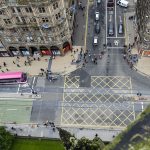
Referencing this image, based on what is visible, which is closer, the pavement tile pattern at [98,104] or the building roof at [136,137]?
the building roof at [136,137]

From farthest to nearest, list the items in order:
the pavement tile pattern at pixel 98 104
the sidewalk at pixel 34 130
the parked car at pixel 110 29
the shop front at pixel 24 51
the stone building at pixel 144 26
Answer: the parked car at pixel 110 29 → the shop front at pixel 24 51 → the pavement tile pattern at pixel 98 104 → the sidewalk at pixel 34 130 → the stone building at pixel 144 26

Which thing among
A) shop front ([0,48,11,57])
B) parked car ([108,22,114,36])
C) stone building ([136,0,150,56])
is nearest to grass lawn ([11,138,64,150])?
shop front ([0,48,11,57])

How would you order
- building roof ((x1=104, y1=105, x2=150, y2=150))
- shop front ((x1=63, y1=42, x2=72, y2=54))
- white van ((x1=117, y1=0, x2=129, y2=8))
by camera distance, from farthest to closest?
white van ((x1=117, y1=0, x2=129, y2=8)) → shop front ((x1=63, y1=42, x2=72, y2=54)) → building roof ((x1=104, y1=105, x2=150, y2=150))

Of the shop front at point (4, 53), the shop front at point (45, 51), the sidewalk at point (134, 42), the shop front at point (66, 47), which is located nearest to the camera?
the sidewalk at point (134, 42)

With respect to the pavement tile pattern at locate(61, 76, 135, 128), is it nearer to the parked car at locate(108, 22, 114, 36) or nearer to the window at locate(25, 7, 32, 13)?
the parked car at locate(108, 22, 114, 36)

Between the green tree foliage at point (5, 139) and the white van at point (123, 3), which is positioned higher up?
the white van at point (123, 3)

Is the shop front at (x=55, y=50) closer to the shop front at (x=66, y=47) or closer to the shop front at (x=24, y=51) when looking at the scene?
the shop front at (x=66, y=47)

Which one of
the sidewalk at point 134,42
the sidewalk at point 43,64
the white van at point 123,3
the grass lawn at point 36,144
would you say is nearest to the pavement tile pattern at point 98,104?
the sidewalk at point 43,64
